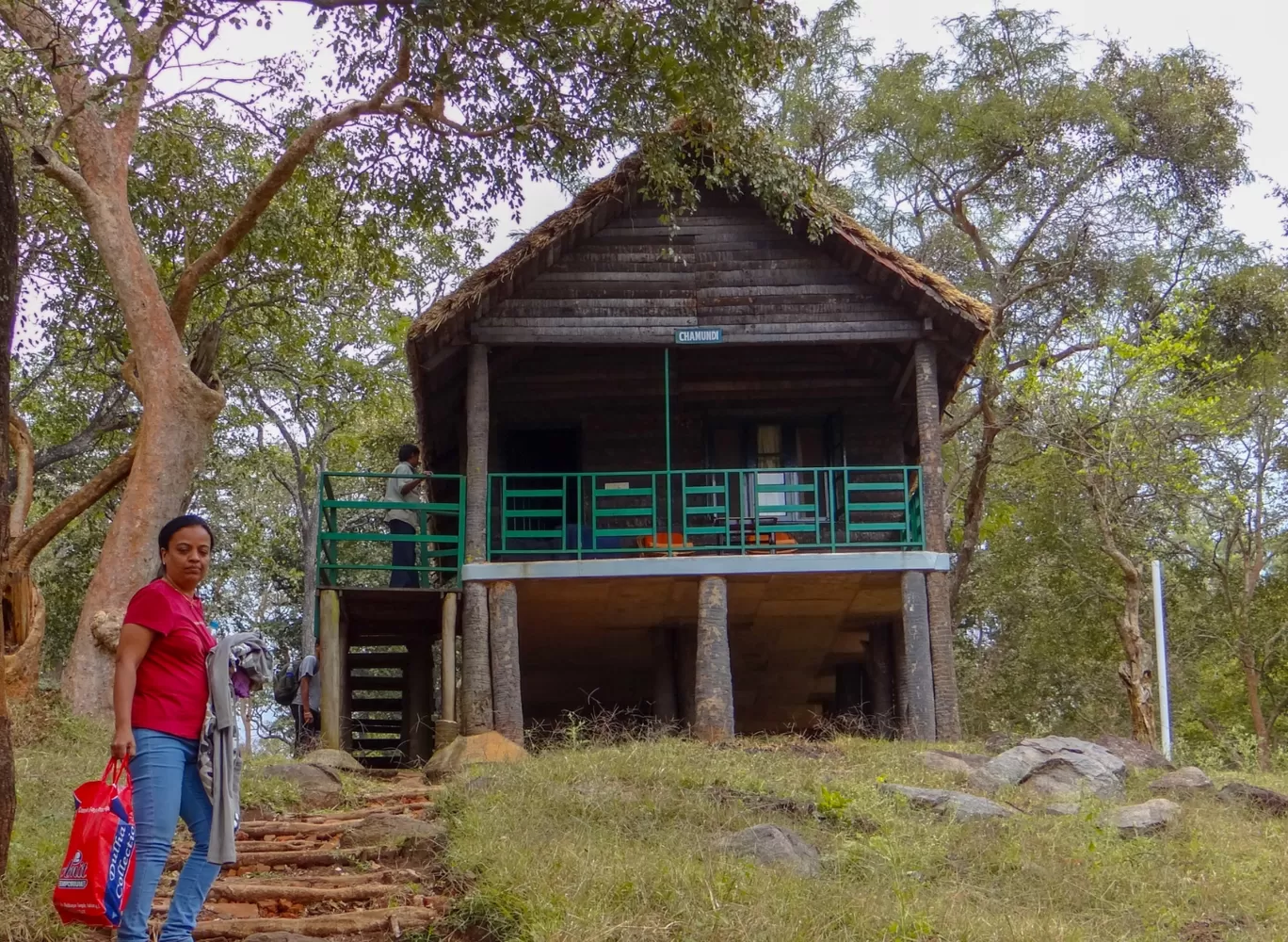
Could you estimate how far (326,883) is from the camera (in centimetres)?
743

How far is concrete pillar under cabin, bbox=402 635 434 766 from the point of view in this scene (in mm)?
16281

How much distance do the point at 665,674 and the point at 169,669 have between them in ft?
36.0

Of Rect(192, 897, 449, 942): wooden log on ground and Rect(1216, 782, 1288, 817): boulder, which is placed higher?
Rect(1216, 782, 1288, 817): boulder

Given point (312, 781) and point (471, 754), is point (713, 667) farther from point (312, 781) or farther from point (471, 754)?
point (312, 781)

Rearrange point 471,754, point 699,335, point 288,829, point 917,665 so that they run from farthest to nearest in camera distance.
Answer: point 699,335
point 917,665
point 471,754
point 288,829

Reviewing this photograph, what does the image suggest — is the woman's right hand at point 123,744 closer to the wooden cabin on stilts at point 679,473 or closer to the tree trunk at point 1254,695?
the wooden cabin on stilts at point 679,473

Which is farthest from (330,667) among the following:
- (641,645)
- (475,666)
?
(641,645)

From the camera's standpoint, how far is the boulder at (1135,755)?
469 inches

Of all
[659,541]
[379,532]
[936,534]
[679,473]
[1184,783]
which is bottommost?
[1184,783]

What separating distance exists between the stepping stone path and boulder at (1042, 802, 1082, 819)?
4.39 m

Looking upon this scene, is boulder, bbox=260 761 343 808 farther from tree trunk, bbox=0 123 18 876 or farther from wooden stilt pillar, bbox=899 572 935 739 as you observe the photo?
wooden stilt pillar, bbox=899 572 935 739

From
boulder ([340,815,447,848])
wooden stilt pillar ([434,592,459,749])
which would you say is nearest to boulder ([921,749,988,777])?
boulder ([340,815,447,848])

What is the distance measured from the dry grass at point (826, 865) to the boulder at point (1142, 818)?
12 cm

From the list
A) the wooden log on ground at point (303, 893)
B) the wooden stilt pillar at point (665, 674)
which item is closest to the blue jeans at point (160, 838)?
the wooden log on ground at point (303, 893)
